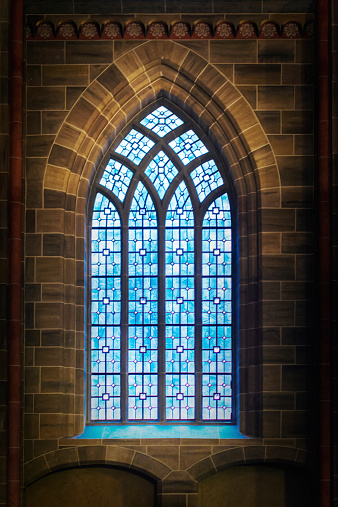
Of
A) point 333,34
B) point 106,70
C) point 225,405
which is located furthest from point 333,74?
point 225,405

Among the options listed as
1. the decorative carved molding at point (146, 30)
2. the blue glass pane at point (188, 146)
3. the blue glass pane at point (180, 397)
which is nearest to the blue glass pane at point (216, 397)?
the blue glass pane at point (180, 397)

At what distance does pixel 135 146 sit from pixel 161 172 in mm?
422

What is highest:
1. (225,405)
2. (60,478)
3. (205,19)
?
(205,19)

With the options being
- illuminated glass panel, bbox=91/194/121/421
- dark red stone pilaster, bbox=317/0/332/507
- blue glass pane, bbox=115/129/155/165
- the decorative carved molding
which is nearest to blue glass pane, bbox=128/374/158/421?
illuminated glass panel, bbox=91/194/121/421

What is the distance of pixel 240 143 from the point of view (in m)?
9.52

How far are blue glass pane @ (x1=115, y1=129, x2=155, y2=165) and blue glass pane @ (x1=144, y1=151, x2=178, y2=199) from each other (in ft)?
0.48

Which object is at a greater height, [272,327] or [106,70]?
[106,70]

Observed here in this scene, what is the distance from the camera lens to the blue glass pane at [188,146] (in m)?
9.92

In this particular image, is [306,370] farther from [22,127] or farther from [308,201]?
[22,127]

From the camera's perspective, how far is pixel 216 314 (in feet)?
31.8

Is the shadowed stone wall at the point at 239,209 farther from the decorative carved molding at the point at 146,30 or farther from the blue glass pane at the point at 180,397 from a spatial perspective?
the blue glass pane at the point at 180,397

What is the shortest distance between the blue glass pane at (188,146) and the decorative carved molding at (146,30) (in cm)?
111

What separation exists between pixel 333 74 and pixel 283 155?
39.4 inches

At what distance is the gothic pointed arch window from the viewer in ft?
31.6
